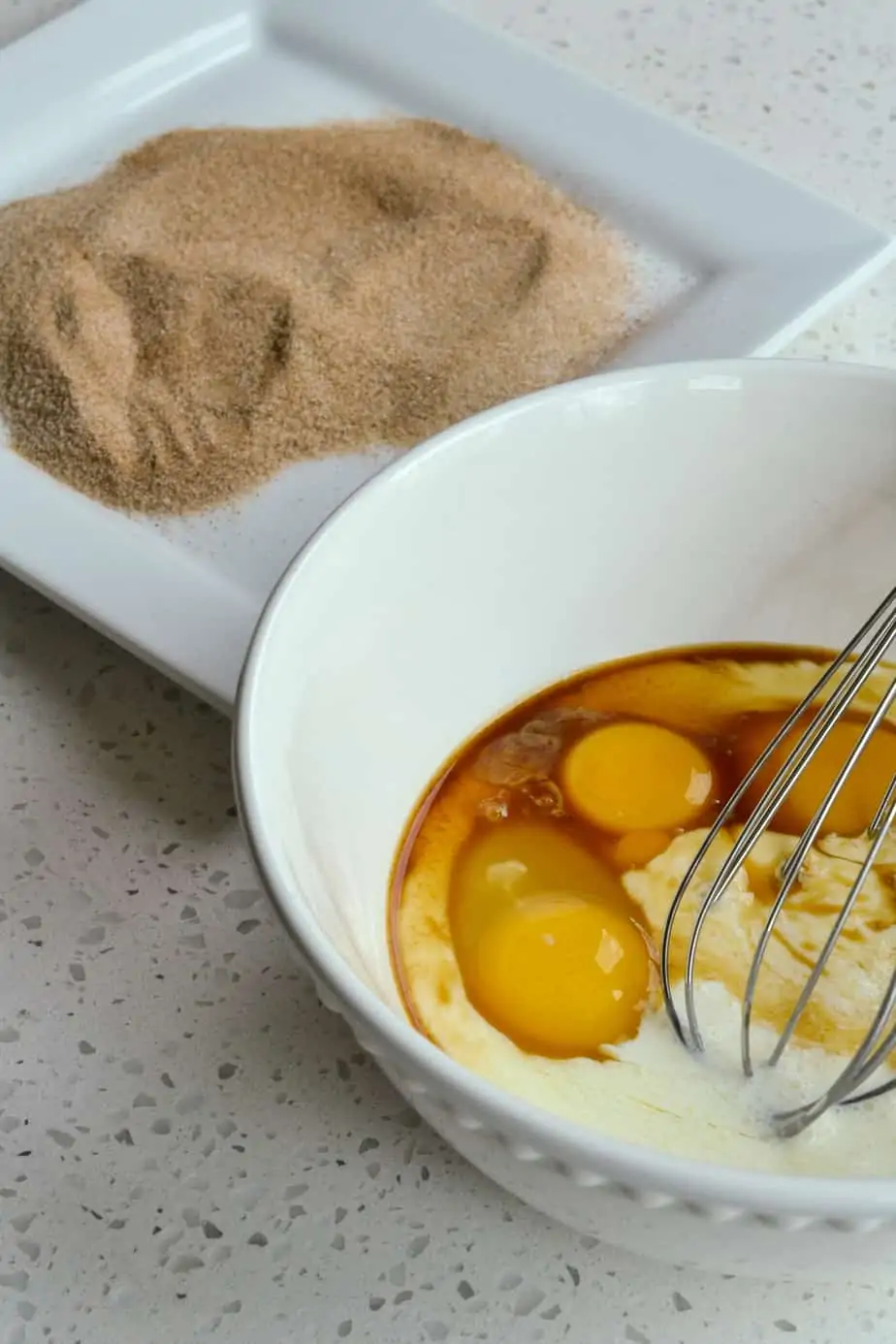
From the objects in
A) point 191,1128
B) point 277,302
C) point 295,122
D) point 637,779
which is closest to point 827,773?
point 637,779

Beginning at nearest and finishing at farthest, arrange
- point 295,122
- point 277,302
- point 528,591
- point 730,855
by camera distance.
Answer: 1. point 730,855
2. point 528,591
3. point 277,302
4. point 295,122

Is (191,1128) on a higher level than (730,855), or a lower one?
lower

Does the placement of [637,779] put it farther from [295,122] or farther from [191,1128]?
[295,122]

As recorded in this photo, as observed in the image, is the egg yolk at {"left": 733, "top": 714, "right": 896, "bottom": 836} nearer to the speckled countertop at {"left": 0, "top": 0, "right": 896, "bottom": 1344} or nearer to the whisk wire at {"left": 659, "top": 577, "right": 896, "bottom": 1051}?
the whisk wire at {"left": 659, "top": 577, "right": 896, "bottom": 1051}

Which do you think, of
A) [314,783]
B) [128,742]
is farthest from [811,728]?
[128,742]

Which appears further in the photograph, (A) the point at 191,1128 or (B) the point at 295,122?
(B) the point at 295,122

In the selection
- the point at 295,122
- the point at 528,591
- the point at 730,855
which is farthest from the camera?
the point at 295,122

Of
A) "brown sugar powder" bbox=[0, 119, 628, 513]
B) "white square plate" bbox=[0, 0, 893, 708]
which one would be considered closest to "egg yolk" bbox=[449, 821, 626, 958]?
"white square plate" bbox=[0, 0, 893, 708]

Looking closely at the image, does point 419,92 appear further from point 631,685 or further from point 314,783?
point 314,783
